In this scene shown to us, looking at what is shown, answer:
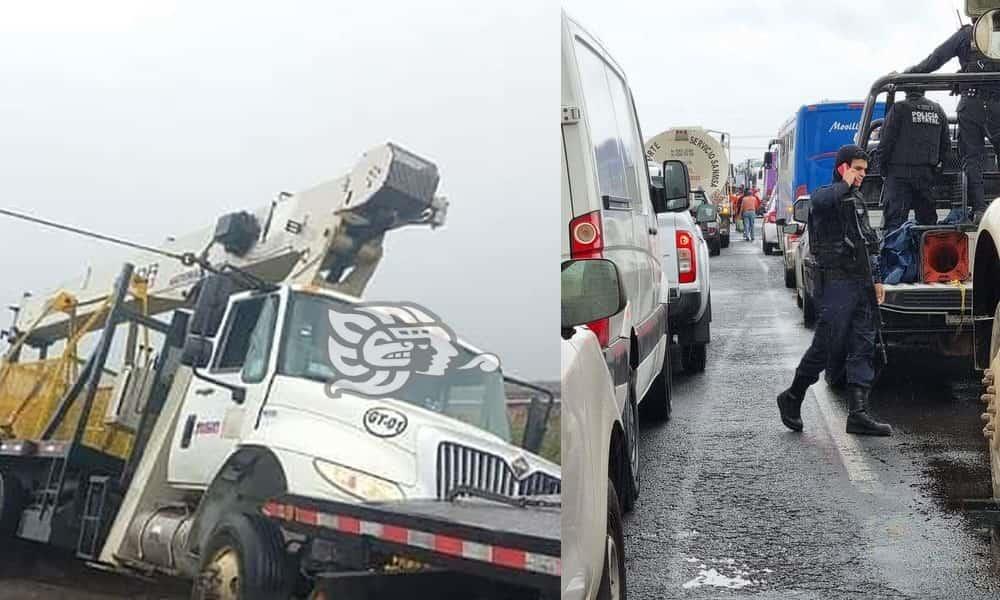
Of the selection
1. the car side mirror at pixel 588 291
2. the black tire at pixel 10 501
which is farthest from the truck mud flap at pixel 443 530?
the car side mirror at pixel 588 291

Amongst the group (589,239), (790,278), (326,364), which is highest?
(589,239)

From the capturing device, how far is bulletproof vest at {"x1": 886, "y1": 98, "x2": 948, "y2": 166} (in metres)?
8.80

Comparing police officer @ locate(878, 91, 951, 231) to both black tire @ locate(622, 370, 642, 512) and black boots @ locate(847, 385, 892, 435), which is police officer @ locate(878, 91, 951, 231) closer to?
black boots @ locate(847, 385, 892, 435)

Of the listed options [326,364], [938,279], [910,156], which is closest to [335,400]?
[326,364]

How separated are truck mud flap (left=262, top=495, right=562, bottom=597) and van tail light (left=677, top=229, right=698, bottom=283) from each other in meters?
7.77

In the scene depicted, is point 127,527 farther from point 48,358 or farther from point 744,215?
point 744,215

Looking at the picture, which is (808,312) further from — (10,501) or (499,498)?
(10,501)

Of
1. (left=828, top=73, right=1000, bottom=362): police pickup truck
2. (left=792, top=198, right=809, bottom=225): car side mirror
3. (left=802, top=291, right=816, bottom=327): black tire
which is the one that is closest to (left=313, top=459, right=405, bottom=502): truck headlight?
(left=828, top=73, right=1000, bottom=362): police pickup truck

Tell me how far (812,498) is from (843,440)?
146 centimetres

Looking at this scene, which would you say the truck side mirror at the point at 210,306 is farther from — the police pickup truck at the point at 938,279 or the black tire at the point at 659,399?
the police pickup truck at the point at 938,279

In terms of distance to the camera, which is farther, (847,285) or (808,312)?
(808,312)

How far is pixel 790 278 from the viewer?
730 inches

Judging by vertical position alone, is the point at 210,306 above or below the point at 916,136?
below

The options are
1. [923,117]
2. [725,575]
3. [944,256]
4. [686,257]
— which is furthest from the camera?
[686,257]
